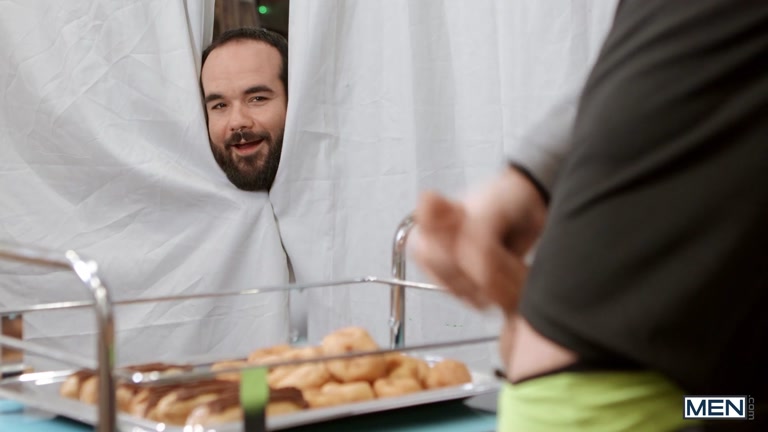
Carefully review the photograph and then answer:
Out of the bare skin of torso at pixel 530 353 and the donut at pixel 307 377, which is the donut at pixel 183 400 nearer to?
the donut at pixel 307 377

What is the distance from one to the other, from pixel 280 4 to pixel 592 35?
700 millimetres

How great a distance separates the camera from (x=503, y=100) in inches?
50.6

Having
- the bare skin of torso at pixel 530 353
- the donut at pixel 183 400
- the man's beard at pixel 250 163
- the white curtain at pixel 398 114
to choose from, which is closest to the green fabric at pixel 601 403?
the bare skin of torso at pixel 530 353

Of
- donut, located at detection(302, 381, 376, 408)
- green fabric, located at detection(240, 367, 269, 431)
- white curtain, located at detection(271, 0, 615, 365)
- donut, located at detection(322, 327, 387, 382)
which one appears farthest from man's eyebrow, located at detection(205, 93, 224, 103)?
green fabric, located at detection(240, 367, 269, 431)

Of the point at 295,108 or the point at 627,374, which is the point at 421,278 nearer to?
the point at 295,108

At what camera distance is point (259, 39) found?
1.68 meters

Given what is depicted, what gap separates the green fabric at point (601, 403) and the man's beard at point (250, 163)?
48.5 inches

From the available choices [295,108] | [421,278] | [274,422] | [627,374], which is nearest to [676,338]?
[627,374]

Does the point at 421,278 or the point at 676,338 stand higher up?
the point at 421,278

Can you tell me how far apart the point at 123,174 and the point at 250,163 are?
21 centimetres

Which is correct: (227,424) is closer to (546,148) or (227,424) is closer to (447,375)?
(447,375)

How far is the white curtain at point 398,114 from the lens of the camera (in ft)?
4.03

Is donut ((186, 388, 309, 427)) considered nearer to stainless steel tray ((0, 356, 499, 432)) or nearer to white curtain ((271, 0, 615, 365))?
stainless steel tray ((0, 356, 499, 432))

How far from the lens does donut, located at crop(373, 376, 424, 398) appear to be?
3.20 ft
